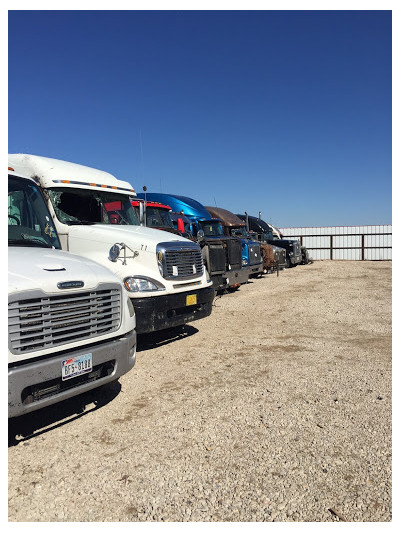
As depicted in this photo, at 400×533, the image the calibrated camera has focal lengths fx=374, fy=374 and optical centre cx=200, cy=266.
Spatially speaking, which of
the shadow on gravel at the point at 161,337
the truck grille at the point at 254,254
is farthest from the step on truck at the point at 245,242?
the shadow on gravel at the point at 161,337

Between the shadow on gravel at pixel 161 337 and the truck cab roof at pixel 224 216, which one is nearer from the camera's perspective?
the shadow on gravel at pixel 161 337

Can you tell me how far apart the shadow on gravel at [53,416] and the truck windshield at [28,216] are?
1733 mm

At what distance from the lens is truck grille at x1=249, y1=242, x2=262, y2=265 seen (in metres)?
14.0

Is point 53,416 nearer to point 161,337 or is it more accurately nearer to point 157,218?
point 161,337

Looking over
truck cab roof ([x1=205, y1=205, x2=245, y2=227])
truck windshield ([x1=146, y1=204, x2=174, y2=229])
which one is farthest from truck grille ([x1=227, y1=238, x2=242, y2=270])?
truck cab roof ([x1=205, y1=205, x2=245, y2=227])

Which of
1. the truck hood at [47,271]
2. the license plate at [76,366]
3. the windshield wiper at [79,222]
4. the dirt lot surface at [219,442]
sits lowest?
the dirt lot surface at [219,442]

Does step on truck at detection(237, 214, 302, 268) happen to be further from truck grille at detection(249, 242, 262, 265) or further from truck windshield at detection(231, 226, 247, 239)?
truck grille at detection(249, 242, 262, 265)

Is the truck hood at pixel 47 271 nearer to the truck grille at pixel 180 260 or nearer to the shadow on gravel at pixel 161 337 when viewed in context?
the truck grille at pixel 180 260

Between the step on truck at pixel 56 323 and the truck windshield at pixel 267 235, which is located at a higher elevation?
the truck windshield at pixel 267 235

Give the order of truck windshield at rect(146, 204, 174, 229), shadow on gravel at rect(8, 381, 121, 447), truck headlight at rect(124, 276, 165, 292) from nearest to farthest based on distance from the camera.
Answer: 1. shadow on gravel at rect(8, 381, 121, 447)
2. truck headlight at rect(124, 276, 165, 292)
3. truck windshield at rect(146, 204, 174, 229)

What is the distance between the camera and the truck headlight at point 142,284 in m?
5.29

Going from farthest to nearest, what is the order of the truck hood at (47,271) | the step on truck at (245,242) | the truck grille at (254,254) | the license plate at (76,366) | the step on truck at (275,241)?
the step on truck at (275,241)
the truck grille at (254,254)
the step on truck at (245,242)
the license plate at (76,366)
the truck hood at (47,271)

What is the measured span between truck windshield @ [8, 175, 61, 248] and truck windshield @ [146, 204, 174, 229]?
4.08 m

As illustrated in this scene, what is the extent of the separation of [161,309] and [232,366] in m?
Result: 1.28
